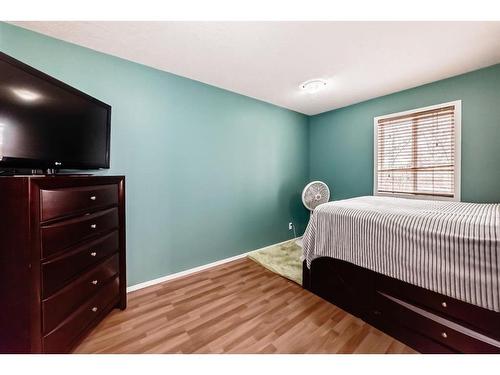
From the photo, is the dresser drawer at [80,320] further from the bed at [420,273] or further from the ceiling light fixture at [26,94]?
the bed at [420,273]

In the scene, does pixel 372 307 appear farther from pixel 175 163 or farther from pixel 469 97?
pixel 469 97

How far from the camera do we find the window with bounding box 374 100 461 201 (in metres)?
2.38

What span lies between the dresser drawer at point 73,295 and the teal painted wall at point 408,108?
130 inches

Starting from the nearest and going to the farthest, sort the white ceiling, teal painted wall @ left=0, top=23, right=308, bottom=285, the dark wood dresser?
the dark wood dresser < the white ceiling < teal painted wall @ left=0, top=23, right=308, bottom=285

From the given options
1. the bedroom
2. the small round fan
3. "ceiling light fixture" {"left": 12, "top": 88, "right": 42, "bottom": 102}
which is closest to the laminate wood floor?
the bedroom

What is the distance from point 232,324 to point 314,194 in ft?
6.83

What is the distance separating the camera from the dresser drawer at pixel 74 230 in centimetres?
106

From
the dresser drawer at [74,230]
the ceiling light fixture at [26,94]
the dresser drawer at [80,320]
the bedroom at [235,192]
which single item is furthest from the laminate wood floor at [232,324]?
the ceiling light fixture at [26,94]

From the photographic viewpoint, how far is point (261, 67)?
2.13 metres

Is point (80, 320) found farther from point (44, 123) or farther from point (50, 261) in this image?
point (44, 123)

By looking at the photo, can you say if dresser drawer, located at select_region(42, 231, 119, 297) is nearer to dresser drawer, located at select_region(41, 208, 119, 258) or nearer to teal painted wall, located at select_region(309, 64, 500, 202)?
dresser drawer, located at select_region(41, 208, 119, 258)

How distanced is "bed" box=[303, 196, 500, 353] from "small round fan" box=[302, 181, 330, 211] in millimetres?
1108
